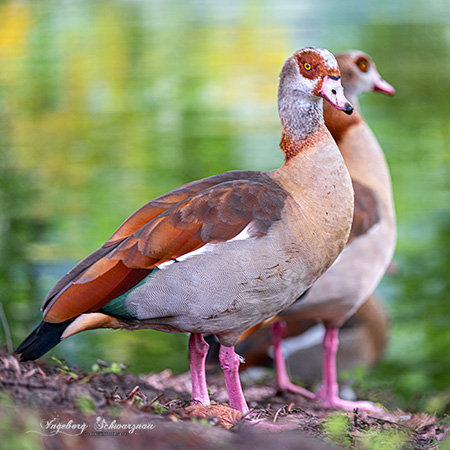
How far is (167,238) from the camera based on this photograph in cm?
364

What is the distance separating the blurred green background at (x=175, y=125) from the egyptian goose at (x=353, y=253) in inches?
29.0

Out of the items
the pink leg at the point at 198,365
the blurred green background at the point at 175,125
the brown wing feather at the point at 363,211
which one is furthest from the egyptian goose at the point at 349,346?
the pink leg at the point at 198,365

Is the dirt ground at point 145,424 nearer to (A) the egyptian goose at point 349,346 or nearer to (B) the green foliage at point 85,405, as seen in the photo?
(B) the green foliage at point 85,405

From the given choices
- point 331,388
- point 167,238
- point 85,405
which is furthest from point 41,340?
point 331,388

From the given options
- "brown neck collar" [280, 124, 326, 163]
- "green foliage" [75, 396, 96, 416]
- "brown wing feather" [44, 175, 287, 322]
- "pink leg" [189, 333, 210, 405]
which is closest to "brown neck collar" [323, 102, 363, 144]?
"brown neck collar" [280, 124, 326, 163]

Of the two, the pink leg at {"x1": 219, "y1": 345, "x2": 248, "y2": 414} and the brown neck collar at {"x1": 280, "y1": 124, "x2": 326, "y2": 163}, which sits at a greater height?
the brown neck collar at {"x1": 280, "y1": 124, "x2": 326, "y2": 163}

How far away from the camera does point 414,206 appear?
10.6m

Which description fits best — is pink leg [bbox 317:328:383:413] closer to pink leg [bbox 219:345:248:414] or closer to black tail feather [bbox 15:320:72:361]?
pink leg [bbox 219:345:248:414]

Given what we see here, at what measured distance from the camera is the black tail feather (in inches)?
142

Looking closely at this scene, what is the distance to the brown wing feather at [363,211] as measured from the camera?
17.7 feet

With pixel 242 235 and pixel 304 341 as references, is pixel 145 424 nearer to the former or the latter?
pixel 242 235

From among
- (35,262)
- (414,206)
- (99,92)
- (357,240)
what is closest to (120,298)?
(357,240)

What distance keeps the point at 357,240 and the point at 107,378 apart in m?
1.95

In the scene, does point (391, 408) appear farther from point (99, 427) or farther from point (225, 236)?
point (99, 427)
